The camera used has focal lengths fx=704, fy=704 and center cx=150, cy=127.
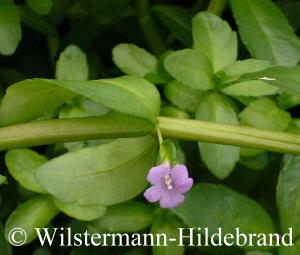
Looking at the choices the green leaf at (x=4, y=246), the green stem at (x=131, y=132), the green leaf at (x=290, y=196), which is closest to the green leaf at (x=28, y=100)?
the green stem at (x=131, y=132)

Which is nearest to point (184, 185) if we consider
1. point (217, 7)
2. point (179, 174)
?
point (179, 174)

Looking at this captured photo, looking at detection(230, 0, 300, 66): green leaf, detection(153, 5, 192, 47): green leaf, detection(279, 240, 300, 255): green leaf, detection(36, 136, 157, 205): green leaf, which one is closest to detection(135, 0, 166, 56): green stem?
detection(153, 5, 192, 47): green leaf

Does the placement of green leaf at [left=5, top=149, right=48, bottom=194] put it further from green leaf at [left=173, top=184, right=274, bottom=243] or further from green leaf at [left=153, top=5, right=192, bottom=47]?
green leaf at [left=153, top=5, right=192, bottom=47]

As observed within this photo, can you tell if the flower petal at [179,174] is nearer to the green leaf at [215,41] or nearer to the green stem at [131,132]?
the green stem at [131,132]

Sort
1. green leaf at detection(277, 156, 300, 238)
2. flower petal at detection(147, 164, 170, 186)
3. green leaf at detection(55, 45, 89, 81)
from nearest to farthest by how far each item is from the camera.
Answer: flower petal at detection(147, 164, 170, 186), green leaf at detection(277, 156, 300, 238), green leaf at detection(55, 45, 89, 81)

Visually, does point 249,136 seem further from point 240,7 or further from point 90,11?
point 90,11

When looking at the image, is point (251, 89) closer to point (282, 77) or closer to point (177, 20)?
point (282, 77)
